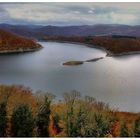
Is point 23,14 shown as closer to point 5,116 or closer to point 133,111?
point 5,116

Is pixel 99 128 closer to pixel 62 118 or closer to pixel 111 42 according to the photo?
pixel 62 118

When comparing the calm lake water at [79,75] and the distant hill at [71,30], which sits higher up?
the distant hill at [71,30]

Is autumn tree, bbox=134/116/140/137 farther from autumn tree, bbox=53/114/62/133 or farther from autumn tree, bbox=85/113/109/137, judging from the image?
autumn tree, bbox=53/114/62/133

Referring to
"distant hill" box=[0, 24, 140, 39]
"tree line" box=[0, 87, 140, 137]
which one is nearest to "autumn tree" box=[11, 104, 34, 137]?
"tree line" box=[0, 87, 140, 137]

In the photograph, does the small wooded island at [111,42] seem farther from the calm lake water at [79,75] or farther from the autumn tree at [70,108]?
the autumn tree at [70,108]

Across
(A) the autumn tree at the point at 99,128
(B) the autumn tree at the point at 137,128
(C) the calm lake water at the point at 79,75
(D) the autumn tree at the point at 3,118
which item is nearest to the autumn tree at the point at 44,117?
(C) the calm lake water at the point at 79,75

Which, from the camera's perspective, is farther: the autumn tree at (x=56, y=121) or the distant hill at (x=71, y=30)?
the distant hill at (x=71, y=30)

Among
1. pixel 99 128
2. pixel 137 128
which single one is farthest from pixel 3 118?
pixel 137 128
